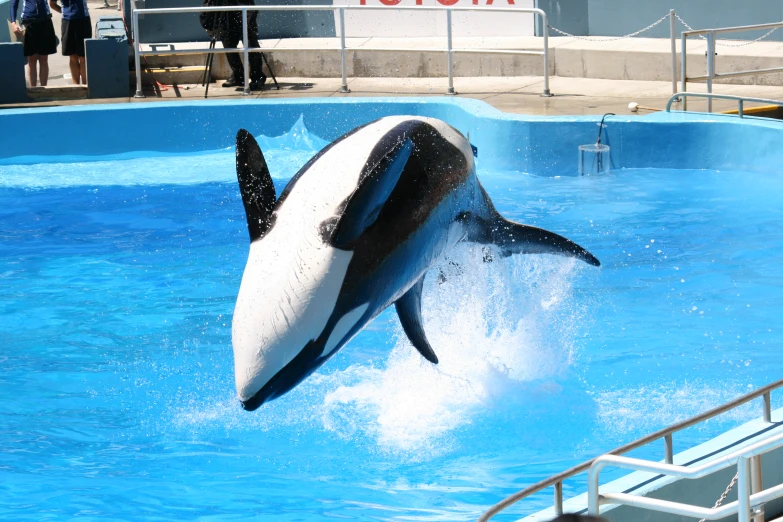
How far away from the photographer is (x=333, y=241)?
13.8 ft

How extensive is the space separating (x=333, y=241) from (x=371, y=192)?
0.24m

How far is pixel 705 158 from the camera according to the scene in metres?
11.8

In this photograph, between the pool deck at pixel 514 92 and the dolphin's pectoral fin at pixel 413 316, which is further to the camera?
the pool deck at pixel 514 92

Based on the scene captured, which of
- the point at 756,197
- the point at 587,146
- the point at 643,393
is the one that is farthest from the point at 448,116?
the point at 643,393

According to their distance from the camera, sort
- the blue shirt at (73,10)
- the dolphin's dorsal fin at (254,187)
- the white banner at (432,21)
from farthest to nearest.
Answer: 1. the white banner at (432,21)
2. the blue shirt at (73,10)
3. the dolphin's dorsal fin at (254,187)

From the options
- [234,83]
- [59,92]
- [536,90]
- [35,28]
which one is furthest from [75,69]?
[536,90]

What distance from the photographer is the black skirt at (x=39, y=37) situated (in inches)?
568

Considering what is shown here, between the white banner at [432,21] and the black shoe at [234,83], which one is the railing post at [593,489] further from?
the white banner at [432,21]

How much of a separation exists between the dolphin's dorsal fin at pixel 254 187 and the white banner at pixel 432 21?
13301mm

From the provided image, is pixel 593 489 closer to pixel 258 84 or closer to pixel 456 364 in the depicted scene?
pixel 456 364

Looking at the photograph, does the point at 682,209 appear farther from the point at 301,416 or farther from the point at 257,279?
the point at 257,279

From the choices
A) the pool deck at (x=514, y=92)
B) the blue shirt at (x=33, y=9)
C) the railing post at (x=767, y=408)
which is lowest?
the railing post at (x=767, y=408)

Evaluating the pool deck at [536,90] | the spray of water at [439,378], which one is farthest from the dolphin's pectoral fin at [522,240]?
the pool deck at [536,90]

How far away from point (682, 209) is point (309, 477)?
6.16m
